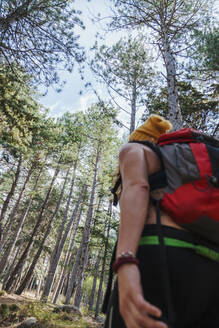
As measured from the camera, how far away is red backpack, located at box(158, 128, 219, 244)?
0.97m

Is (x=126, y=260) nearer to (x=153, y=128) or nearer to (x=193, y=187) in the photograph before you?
(x=193, y=187)

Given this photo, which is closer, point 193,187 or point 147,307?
point 147,307

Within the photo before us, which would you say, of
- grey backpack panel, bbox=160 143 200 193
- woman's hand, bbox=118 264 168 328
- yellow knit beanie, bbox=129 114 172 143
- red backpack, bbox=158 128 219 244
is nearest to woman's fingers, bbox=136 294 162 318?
woman's hand, bbox=118 264 168 328

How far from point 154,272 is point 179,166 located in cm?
52

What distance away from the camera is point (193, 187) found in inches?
40.4

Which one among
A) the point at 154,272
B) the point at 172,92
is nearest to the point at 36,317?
the point at 172,92

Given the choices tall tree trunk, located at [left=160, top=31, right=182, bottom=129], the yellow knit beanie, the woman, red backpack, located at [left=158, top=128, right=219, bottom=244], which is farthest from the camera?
tall tree trunk, located at [left=160, top=31, right=182, bottom=129]

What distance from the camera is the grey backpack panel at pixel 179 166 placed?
1.05 m

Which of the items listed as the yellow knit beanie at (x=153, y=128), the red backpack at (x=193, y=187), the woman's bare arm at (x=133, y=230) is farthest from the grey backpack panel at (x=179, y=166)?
the yellow knit beanie at (x=153, y=128)

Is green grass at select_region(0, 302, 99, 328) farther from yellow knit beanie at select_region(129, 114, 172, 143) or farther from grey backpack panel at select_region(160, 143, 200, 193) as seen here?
grey backpack panel at select_region(160, 143, 200, 193)

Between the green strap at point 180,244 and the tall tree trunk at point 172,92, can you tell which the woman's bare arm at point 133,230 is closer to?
the green strap at point 180,244

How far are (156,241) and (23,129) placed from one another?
8749 millimetres

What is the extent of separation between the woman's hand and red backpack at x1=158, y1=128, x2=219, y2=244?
12.9 inches

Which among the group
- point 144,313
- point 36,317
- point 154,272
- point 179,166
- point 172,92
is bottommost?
point 36,317
